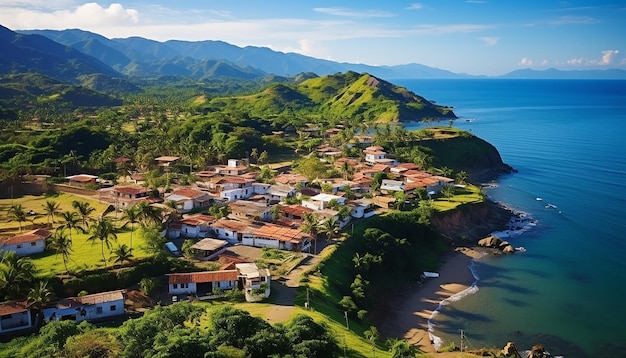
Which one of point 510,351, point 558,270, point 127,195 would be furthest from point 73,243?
point 558,270

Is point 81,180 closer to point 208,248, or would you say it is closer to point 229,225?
point 229,225

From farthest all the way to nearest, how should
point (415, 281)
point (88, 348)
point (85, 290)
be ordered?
point (415, 281) → point (85, 290) → point (88, 348)

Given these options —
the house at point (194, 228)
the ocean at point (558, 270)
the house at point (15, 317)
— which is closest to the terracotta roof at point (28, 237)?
the house at point (15, 317)

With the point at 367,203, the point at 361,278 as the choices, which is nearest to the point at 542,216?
the point at 367,203

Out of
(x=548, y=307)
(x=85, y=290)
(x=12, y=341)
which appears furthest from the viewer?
(x=548, y=307)

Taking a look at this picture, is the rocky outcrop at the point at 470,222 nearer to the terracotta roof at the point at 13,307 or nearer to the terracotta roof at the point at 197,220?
the terracotta roof at the point at 197,220

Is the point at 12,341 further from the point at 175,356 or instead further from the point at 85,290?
the point at 175,356
